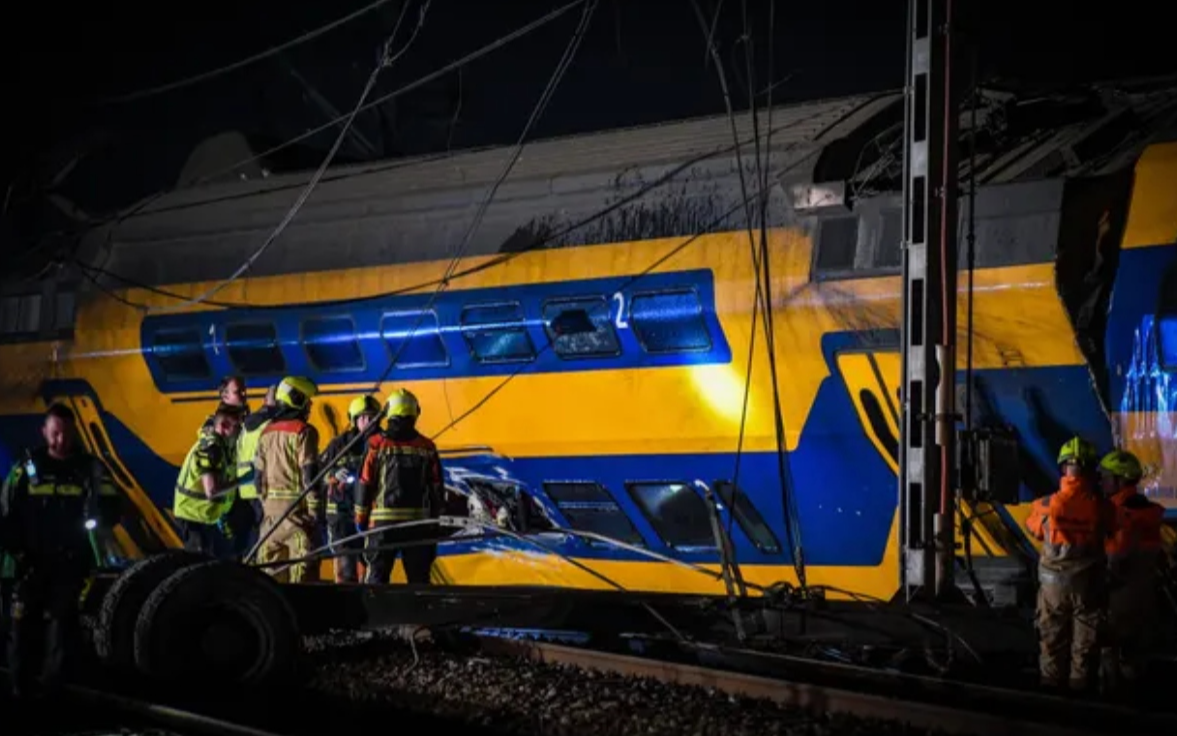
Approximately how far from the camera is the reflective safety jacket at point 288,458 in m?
9.11

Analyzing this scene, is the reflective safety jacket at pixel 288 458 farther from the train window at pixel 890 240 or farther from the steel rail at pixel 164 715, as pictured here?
the train window at pixel 890 240

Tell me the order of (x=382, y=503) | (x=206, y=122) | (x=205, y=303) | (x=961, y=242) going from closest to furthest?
(x=961, y=242) → (x=382, y=503) → (x=205, y=303) → (x=206, y=122)

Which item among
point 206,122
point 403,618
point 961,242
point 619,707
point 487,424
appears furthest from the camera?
point 206,122

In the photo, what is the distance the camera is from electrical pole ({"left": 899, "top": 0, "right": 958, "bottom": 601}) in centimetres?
681

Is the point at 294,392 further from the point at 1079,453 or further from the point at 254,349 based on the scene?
the point at 1079,453

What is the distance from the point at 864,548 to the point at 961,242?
196cm

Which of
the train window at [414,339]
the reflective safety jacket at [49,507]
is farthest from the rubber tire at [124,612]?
the train window at [414,339]

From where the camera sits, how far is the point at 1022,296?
7848mm

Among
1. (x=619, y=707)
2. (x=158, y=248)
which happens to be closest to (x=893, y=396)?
(x=619, y=707)

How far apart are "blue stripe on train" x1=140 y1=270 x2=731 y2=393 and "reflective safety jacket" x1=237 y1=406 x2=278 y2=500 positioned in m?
1.15

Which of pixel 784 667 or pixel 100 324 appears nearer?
pixel 784 667

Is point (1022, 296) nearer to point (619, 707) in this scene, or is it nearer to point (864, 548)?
point (864, 548)

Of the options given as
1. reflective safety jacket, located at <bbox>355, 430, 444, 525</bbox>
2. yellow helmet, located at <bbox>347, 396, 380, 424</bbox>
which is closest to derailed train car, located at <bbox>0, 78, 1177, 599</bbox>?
yellow helmet, located at <bbox>347, 396, 380, 424</bbox>

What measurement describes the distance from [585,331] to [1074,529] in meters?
3.71
